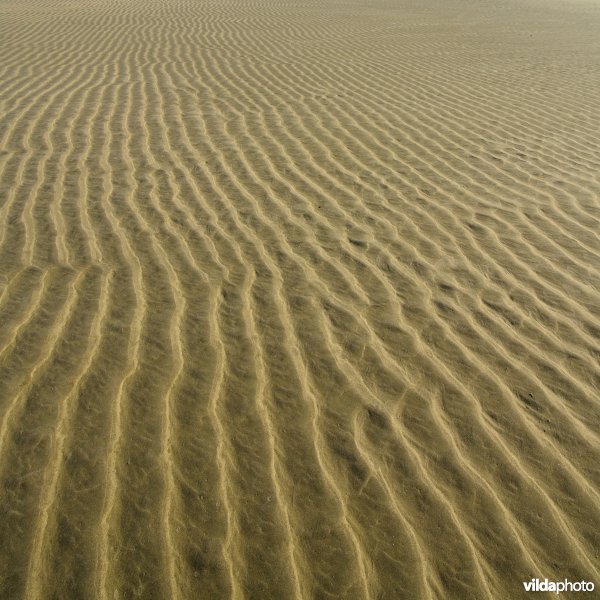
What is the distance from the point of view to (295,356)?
9.77 ft

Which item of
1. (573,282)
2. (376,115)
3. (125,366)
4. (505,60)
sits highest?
(125,366)

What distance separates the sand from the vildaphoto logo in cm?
3

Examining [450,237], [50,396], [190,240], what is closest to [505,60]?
[450,237]

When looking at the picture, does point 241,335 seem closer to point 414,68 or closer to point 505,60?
point 414,68

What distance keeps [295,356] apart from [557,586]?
1476 millimetres

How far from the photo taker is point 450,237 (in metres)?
4.20

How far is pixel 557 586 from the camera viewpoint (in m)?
2.03

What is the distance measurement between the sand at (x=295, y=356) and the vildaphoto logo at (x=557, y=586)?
3 centimetres

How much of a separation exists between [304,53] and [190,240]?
841 cm

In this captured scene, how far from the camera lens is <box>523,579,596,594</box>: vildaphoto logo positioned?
2018mm

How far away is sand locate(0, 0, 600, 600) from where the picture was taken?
2.09 meters

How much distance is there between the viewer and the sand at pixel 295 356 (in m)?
2.09

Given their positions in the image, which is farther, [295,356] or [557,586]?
[295,356]

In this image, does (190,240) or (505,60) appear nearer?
(190,240)
